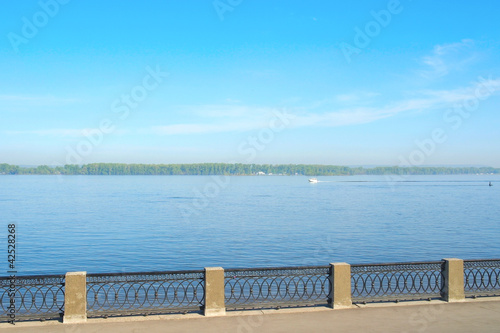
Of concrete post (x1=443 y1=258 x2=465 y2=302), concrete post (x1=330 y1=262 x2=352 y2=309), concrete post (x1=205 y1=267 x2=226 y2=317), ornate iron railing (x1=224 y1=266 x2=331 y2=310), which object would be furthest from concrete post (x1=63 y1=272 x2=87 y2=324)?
concrete post (x1=443 y1=258 x2=465 y2=302)

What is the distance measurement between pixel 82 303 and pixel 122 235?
35954 mm

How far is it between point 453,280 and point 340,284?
123 inches

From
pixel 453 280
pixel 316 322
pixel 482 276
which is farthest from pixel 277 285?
pixel 482 276

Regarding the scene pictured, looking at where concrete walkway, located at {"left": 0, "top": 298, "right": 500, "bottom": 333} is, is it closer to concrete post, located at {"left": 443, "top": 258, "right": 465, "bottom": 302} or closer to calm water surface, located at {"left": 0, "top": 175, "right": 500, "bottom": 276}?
concrete post, located at {"left": 443, "top": 258, "right": 465, "bottom": 302}

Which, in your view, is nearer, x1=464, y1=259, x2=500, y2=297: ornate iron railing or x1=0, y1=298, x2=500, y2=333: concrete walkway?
x1=0, y1=298, x2=500, y2=333: concrete walkway

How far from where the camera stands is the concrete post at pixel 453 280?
1266 centimetres

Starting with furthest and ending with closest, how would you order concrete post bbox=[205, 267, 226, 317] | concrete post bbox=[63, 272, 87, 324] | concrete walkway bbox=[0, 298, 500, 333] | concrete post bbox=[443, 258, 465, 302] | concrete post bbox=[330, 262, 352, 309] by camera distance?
concrete post bbox=[443, 258, 465, 302], concrete post bbox=[330, 262, 352, 309], concrete post bbox=[205, 267, 226, 317], concrete post bbox=[63, 272, 87, 324], concrete walkway bbox=[0, 298, 500, 333]

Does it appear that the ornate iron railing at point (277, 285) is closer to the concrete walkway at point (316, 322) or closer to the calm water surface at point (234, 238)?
the concrete walkway at point (316, 322)

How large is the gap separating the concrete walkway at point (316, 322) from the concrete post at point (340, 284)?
9.2 inches

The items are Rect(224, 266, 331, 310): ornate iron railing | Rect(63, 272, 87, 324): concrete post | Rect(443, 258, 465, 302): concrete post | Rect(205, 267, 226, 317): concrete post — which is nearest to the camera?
Rect(63, 272, 87, 324): concrete post

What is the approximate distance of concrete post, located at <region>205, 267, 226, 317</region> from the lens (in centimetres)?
1134

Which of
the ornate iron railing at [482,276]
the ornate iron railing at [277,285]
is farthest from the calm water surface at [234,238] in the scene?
the ornate iron railing at [482,276]

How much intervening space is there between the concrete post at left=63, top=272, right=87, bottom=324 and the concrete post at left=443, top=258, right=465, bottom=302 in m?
8.87

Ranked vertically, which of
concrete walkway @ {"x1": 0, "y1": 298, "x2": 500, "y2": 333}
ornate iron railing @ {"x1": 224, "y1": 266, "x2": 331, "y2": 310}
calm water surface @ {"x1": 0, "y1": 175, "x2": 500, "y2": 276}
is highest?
ornate iron railing @ {"x1": 224, "y1": 266, "x2": 331, "y2": 310}
